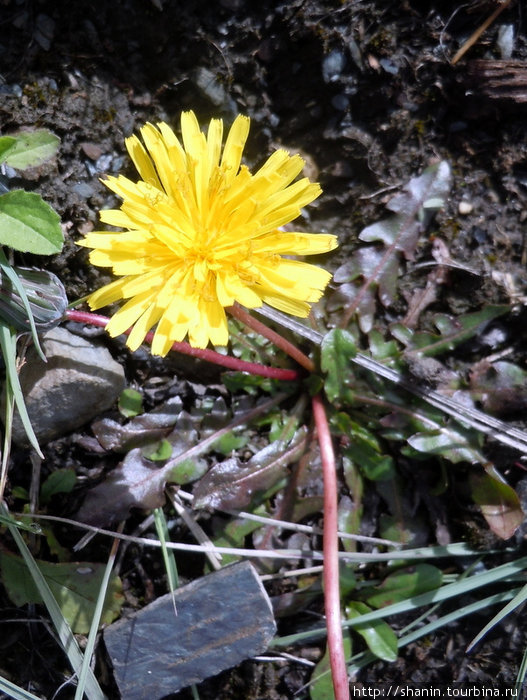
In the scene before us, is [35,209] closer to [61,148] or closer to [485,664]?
[61,148]

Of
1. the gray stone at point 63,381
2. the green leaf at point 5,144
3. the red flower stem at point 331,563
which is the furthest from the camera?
the gray stone at point 63,381

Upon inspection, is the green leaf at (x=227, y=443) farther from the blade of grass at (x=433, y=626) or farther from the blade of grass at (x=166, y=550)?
the blade of grass at (x=433, y=626)

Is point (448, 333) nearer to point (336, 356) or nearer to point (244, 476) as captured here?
point (336, 356)

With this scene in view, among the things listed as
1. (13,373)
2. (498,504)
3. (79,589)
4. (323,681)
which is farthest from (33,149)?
(323,681)

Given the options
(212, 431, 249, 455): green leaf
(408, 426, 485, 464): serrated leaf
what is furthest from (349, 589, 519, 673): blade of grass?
(212, 431, 249, 455): green leaf

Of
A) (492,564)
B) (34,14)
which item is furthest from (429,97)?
(492,564)

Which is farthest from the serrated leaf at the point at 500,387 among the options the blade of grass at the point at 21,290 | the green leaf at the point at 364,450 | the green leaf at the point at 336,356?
the blade of grass at the point at 21,290

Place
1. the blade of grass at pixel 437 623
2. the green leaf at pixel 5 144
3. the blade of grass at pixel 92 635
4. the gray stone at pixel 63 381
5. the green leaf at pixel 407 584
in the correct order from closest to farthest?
the green leaf at pixel 5 144
the blade of grass at pixel 92 635
the gray stone at pixel 63 381
the blade of grass at pixel 437 623
the green leaf at pixel 407 584
